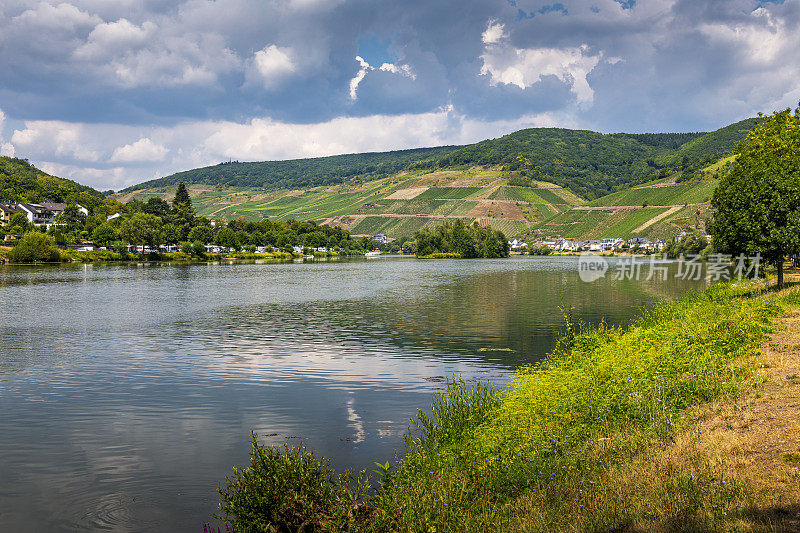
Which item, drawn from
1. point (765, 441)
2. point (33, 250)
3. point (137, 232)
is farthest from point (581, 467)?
point (137, 232)

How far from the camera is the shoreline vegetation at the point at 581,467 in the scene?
8328 mm

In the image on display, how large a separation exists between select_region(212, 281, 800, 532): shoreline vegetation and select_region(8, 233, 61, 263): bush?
131040mm

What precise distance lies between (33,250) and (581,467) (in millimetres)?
136881

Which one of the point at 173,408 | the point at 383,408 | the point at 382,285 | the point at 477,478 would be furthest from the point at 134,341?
the point at 382,285

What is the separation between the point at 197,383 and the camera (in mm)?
21938

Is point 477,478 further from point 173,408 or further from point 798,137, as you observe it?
point 798,137

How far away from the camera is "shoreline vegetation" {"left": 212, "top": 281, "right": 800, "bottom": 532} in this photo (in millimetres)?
8328

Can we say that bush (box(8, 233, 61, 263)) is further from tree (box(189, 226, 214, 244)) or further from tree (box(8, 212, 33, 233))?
tree (box(189, 226, 214, 244))

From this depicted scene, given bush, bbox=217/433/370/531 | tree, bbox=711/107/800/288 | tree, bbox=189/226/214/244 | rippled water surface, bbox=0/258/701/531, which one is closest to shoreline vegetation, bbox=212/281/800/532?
bush, bbox=217/433/370/531

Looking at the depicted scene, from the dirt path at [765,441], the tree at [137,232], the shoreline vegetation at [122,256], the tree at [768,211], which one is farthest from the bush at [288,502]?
the tree at [137,232]

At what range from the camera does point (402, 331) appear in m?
34.9

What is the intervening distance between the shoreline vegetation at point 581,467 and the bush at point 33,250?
131 m

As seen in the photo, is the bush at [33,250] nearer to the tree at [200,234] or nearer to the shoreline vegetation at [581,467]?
the tree at [200,234]

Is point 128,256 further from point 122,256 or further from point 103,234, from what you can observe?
point 103,234
